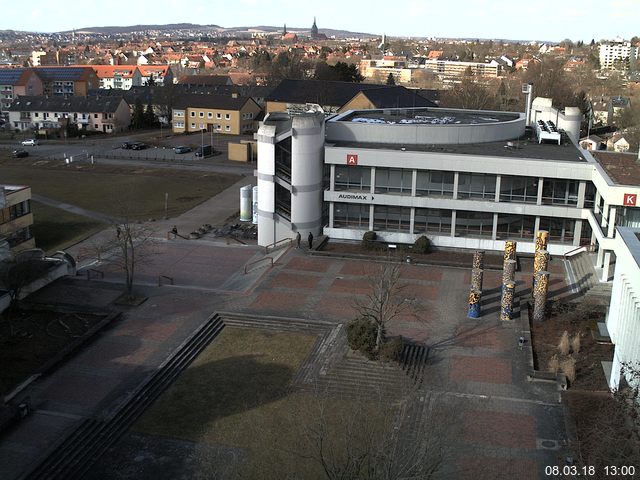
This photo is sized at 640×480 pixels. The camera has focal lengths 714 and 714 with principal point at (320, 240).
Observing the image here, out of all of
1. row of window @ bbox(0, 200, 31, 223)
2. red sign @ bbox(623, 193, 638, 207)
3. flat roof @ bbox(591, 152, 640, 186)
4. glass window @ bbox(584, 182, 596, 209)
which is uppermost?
flat roof @ bbox(591, 152, 640, 186)

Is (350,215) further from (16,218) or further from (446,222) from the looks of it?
(16,218)

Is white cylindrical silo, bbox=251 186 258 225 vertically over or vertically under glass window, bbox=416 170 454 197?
under

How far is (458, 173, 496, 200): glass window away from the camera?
4459cm

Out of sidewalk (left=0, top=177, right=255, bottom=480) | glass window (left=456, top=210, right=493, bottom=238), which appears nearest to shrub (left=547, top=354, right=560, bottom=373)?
sidewalk (left=0, top=177, right=255, bottom=480)

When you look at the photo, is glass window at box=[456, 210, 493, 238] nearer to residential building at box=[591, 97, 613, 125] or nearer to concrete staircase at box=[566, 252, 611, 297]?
concrete staircase at box=[566, 252, 611, 297]

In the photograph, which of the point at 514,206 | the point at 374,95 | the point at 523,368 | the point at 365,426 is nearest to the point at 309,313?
the point at 523,368

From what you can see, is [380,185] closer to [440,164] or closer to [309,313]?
[440,164]

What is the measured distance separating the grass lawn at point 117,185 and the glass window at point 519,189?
2562cm

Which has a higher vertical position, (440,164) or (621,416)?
(440,164)

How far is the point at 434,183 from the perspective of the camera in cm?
4528

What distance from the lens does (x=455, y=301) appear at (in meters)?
36.8

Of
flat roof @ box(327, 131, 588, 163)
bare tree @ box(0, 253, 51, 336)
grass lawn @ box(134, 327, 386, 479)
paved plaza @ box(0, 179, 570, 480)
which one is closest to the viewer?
grass lawn @ box(134, 327, 386, 479)

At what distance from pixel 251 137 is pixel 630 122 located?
5410 cm

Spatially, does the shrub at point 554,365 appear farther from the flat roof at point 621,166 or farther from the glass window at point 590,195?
the glass window at point 590,195
